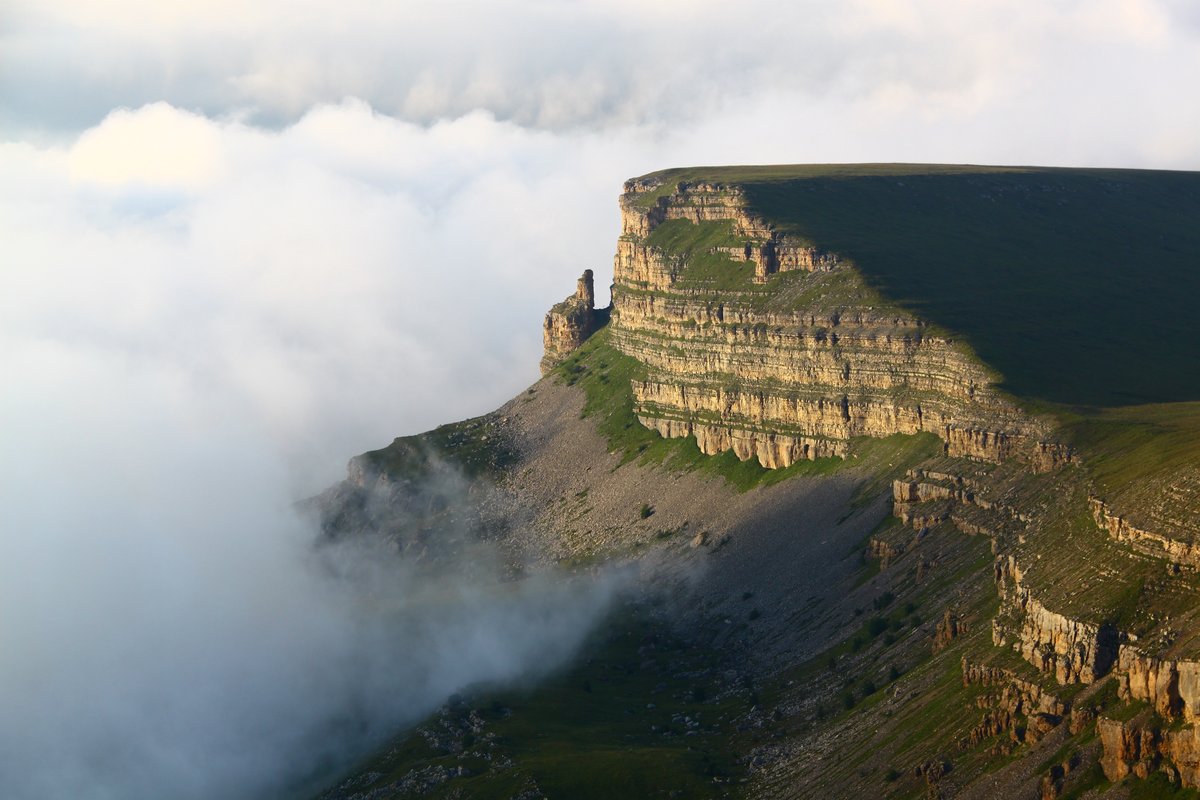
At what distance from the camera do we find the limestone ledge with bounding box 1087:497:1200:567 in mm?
161212

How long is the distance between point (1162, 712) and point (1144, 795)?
256 inches

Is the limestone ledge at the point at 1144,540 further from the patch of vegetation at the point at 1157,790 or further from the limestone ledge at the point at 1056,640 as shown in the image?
the patch of vegetation at the point at 1157,790

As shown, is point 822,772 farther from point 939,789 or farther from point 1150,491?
point 1150,491

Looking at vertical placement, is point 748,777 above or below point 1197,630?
below

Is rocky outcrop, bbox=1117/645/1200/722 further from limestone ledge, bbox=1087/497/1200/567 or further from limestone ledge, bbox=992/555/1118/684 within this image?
limestone ledge, bbox=1087/497/1200/567

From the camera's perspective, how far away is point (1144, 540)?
170 metres

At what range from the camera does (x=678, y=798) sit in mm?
197875

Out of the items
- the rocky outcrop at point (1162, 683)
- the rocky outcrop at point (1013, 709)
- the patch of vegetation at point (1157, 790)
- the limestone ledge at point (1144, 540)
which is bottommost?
the patch of vegetation at point (1157, 790)

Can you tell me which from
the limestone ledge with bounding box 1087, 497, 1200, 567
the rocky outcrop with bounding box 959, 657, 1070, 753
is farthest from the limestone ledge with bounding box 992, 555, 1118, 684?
the limestone ledge with bounding box 1087, 497, 1200, 567

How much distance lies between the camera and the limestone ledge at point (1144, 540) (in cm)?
16121

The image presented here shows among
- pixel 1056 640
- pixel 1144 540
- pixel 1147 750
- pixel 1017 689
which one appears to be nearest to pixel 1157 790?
pixel 1147 750

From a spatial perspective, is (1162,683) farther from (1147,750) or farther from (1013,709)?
(1013,709)

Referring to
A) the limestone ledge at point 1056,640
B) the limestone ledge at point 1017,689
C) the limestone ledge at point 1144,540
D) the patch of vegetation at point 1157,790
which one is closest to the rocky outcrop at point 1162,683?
the limestone ledge at point 1056,640

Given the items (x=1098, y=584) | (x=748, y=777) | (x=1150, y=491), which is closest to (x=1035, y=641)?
(x=1098, y=584)
